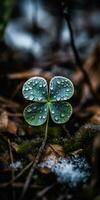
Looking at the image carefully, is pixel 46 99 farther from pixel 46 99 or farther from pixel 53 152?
pixel 53 152

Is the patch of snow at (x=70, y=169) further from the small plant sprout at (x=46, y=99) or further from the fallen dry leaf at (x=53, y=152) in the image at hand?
the small plant sprout at (x=46, y=99)

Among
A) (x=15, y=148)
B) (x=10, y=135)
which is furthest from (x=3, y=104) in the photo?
(x=15, y=148)

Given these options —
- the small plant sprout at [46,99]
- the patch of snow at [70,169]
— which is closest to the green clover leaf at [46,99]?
the small plant sprout at [46,99]

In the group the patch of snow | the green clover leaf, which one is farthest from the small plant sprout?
the patch of snow

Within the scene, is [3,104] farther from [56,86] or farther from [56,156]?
[56,156]

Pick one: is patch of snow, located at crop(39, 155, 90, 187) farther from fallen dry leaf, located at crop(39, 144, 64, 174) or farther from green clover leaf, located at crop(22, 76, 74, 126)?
green clover leaf, located at crop(22, 76, 74, 126)

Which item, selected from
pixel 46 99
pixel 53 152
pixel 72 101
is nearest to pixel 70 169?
pixel 53 152
